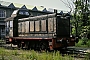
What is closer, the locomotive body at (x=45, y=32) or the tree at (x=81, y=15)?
the locomotive body at (x=45, y=32)

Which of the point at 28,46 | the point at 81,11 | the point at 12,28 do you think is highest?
the point at 81,11

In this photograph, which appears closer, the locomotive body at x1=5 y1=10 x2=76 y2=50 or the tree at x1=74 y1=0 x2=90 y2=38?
the locomotive body at x1=5 y1=10 x2=76 y2=50

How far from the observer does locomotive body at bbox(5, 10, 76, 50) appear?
14125 mm

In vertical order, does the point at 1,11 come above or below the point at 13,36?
above

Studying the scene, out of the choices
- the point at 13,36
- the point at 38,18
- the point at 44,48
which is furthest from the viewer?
the point at 13,36

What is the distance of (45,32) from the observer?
15289 millimetres

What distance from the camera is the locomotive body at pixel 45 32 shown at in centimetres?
1412

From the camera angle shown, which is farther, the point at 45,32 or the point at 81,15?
the point at 81,15

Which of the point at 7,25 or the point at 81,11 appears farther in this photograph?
the point at 81,11

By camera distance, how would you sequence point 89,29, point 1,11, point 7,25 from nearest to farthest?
point 7,25
point 89,29
point 1,11

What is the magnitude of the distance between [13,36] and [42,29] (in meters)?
4.86

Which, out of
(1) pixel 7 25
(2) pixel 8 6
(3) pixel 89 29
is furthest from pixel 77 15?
(2) pixel 8 6

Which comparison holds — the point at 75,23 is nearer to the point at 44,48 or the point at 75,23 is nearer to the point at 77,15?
the point at 77,15

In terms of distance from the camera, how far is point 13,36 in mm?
19328
